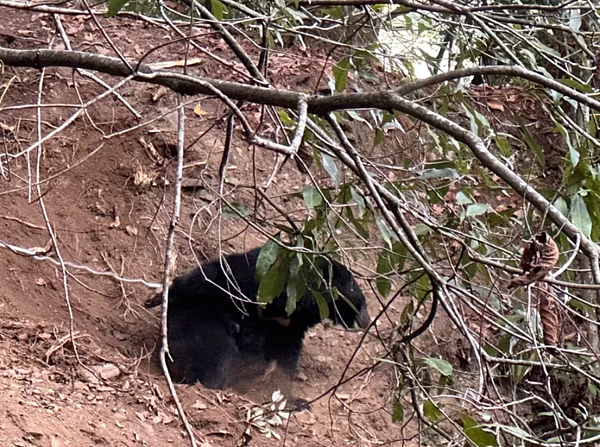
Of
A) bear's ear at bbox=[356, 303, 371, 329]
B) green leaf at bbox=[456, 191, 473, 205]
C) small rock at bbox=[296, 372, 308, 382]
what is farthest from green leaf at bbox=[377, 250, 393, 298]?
small rock at bbox=[296, 372, 308, 382]

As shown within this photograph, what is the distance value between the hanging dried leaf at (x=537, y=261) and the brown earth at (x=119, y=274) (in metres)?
1.78

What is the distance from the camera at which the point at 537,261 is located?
1.86 m

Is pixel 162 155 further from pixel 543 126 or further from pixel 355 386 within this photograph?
pixel 543 126

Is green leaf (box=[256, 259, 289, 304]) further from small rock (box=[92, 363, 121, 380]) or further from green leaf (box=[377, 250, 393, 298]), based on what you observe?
small rock (box=[92, 363, 121, 380])

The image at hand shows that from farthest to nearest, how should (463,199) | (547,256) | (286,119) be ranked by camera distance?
(286,119)
(463,199)
(547,256)

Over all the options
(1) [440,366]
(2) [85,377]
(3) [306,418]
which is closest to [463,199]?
(1) [440,366]

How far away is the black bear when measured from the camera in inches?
208

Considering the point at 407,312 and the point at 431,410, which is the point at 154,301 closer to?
the point at 407,312

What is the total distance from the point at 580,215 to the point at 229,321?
3.34 metres

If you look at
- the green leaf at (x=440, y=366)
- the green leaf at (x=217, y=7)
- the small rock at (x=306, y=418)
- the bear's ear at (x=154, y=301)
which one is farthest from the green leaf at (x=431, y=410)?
the bear's ear at (x=154, y=301)

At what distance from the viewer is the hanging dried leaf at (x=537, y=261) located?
6.01 feet

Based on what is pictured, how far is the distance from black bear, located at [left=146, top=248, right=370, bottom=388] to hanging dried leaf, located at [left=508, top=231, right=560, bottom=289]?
9.99ft

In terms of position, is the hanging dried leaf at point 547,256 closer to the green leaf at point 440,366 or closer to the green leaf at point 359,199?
the green leaf at point 440,366

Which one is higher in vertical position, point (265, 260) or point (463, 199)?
point (463, 199)
